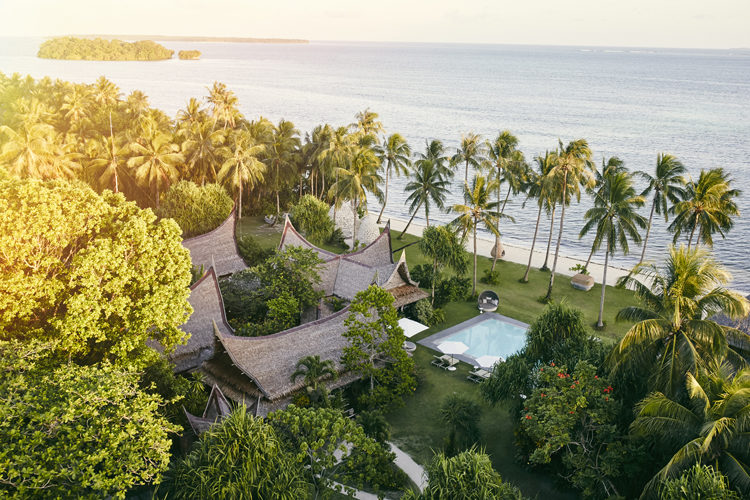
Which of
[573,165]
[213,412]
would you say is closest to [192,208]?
[213,412]

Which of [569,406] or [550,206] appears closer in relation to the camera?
[569,406]

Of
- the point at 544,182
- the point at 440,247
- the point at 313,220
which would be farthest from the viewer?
the point at 313,220

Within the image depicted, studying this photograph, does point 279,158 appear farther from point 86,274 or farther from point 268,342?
point 86,274

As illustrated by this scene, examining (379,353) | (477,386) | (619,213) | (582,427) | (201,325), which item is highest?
(619,213)

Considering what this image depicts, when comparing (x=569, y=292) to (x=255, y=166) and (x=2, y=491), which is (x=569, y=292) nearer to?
(x=255, y=166)

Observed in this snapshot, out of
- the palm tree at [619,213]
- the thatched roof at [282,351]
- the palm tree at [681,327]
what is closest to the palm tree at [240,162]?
the thatched roof at [282,351]

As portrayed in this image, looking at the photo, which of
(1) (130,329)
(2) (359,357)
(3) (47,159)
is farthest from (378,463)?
(3) (47,159)
